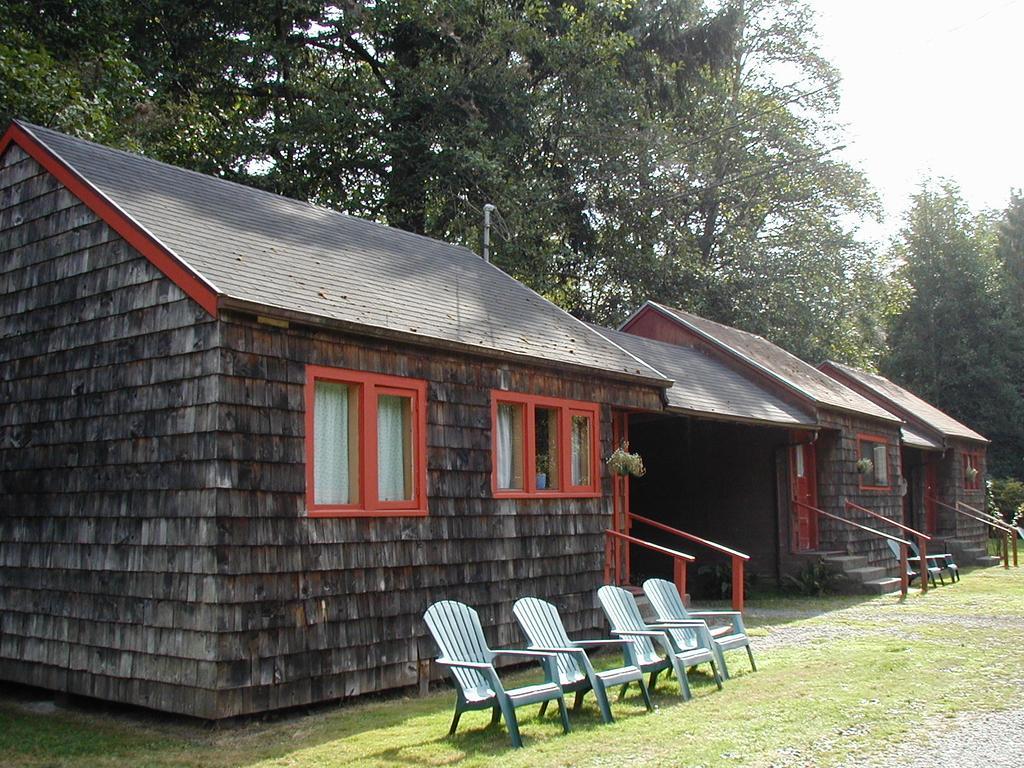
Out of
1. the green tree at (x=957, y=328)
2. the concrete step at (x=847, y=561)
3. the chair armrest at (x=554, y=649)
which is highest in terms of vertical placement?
the green tree at (x=957, y=328)

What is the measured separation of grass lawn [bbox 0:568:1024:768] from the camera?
6797 millimetres

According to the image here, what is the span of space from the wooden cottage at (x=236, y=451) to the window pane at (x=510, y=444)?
23 millimetres

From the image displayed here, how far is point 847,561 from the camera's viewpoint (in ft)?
58.7

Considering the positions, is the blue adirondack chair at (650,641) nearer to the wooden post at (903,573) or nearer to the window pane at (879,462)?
the wooden post at (903,573)

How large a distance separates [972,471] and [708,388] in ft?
49.2

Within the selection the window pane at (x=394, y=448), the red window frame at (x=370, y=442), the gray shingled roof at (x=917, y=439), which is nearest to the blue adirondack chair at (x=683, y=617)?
the red window frame at (x=370, y=442)

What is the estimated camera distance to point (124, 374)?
857 cm

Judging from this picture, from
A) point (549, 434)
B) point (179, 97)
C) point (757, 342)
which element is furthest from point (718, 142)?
point (549, 434)

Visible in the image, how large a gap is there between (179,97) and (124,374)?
17.3 m

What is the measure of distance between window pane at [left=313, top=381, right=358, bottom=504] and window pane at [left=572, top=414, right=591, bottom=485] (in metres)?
3.30

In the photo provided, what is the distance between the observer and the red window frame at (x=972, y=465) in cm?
2820

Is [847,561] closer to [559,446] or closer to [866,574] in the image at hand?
[866,574]

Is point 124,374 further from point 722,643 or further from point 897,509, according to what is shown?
point 897,509

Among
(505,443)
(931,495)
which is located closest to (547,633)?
(505,443)
